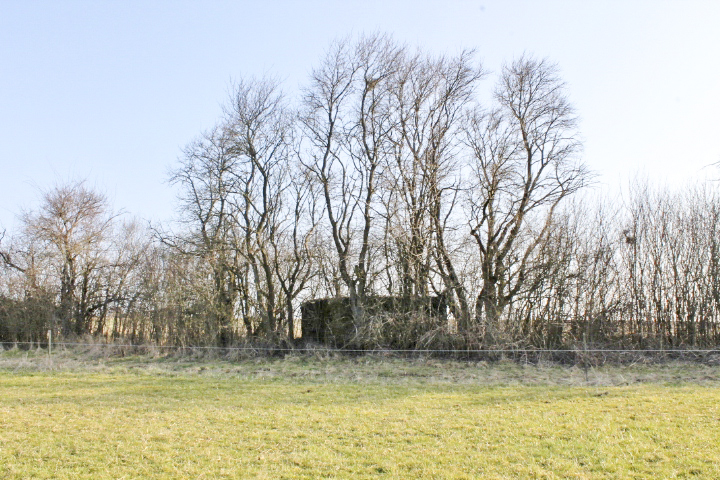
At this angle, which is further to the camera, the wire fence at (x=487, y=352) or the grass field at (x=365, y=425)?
the wire fence at (x=487, y=352)

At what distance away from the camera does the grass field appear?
5184 mm

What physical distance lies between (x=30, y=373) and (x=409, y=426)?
11391 millimetres

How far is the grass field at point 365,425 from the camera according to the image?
17.0ft

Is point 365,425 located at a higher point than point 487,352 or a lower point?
higher

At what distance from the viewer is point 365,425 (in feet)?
23.5

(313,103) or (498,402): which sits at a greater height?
(313,103)

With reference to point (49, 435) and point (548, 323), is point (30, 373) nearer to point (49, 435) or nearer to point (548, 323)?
point (49, 435)

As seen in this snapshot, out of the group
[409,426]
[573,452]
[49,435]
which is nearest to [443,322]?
[409,426]

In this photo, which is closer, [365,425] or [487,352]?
[365,425]

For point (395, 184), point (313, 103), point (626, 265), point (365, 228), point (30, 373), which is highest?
point (313, 103)

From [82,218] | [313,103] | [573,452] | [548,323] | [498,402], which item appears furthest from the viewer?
[82,218]

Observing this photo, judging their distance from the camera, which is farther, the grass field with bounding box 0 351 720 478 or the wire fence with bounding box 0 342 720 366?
the wire fence with bounding box 0 342 720 366

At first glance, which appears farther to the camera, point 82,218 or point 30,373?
point 82,218

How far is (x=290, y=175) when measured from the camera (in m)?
20.2
